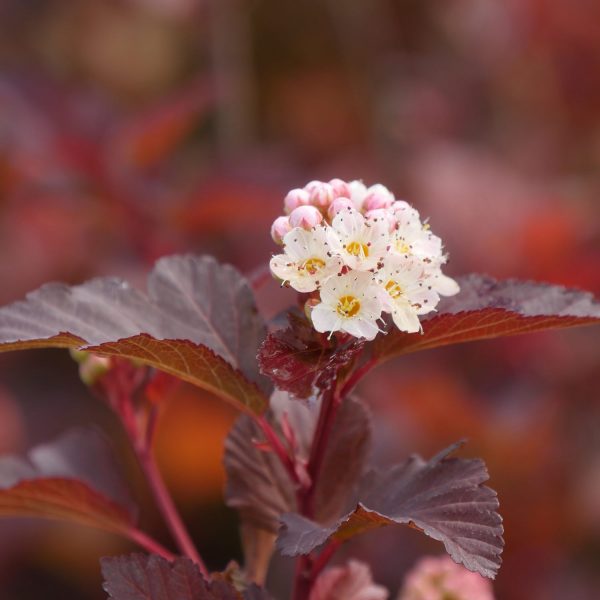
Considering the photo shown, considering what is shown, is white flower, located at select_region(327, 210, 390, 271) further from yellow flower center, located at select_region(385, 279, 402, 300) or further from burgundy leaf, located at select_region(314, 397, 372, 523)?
burgundy leaf, located at select_region(314, 397, 372, 523)

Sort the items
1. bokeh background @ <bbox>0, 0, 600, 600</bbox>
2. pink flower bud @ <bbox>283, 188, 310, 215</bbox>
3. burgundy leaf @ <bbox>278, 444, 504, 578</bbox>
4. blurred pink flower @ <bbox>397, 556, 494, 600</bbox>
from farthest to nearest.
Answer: bokeh background @ <bbox>0, 0, 600, 600</bbox> < blurred pink flower @ <bbox>397, 556, 494, 600</bbox> < pink flower bud @ <bbox>283, 188, 310, 215</bbox> < burgundy leaf @ <bbox>278, 444, 504, 578</bbox>

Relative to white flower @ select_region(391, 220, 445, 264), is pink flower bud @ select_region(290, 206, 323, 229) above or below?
below

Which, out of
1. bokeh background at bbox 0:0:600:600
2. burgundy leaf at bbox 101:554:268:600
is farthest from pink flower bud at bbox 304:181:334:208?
bokeh background at bbox 0:0:600:600

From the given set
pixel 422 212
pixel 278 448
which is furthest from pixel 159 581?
pixel 422 212

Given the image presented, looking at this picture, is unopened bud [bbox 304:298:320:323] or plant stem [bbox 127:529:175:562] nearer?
unopened bud [bbox 304:298:320:323]

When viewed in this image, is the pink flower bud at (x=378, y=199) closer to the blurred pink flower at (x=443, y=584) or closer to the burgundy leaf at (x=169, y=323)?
the burgundy leaf at (x=169, y=323)

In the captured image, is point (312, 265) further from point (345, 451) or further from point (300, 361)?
point (345, 451)
